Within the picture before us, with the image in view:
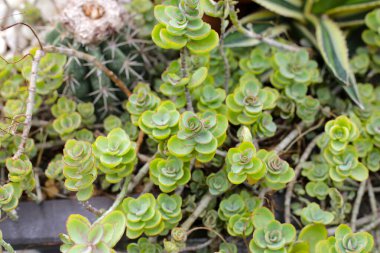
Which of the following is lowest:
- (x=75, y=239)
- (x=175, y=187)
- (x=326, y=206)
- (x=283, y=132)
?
(x=326, y=206)

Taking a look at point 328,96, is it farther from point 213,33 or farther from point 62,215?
point 62,215

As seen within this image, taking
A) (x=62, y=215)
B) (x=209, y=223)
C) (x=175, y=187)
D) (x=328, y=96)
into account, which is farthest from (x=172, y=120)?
(x=328, y=96)

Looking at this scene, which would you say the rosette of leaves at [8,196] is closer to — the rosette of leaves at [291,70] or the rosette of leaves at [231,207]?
the rosette of leaves at [231,207]

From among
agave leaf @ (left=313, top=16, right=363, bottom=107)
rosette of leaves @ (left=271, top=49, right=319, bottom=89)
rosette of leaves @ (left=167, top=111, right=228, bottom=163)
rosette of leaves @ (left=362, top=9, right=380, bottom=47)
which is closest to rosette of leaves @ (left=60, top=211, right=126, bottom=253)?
rosette of leaves @ (left=167, top=111, right=228, bottom=163)

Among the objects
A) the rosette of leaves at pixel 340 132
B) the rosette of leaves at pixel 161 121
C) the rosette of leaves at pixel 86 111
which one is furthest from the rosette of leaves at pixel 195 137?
the rosette of leaves at pixel 86 111

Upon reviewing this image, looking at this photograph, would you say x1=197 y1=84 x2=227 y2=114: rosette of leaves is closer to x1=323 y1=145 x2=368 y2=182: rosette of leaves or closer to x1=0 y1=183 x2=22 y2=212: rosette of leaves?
x1=323 y1=145 x2=368 y2=182: rosette of leaves

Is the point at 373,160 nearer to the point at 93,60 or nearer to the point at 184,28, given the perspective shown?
the point at 184,28

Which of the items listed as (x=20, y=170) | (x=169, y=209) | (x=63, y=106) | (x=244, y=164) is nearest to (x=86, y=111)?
(x=63, y=106)
